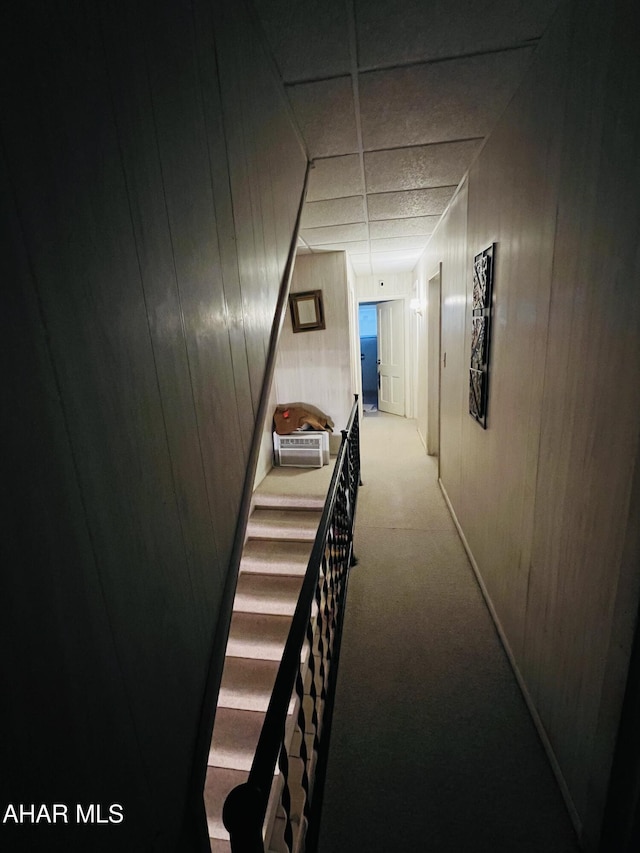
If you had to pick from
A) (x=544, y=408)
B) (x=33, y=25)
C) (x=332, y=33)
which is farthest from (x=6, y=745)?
(x=332, y=33)

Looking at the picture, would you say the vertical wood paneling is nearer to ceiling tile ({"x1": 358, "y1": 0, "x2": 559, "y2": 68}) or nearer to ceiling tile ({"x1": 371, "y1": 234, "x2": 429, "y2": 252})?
ceiling tile ({"x1": 371, "y1": 234, "x2": 429, "y2": 252})

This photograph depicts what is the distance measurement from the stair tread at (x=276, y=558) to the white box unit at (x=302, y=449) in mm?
1280

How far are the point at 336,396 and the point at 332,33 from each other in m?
3.66

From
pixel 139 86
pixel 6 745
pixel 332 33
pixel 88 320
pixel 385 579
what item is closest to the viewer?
pixel 6 745

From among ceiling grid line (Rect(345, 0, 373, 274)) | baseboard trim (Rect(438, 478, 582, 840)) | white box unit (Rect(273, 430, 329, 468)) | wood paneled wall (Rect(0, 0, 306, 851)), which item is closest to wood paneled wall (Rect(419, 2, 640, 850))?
baseboard trim (Rect(438, 478, 582, 840))

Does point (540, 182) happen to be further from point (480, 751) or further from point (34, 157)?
point (480, 751)

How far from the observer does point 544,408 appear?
141 cm

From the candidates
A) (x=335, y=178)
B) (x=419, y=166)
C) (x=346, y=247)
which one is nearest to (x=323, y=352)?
(x=346, y=247)

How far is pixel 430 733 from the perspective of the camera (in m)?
1.55

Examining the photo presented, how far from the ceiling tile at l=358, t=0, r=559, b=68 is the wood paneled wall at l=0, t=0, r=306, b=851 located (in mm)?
574

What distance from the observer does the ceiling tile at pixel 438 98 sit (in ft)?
4.89

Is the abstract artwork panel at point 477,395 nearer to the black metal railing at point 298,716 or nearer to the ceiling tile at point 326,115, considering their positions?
the black metal railing at point 298,716

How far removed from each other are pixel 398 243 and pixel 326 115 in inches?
110

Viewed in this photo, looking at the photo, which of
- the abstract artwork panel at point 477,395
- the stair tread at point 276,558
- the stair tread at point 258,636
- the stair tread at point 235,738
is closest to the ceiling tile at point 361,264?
the abstract artwork panel at point 477,395
